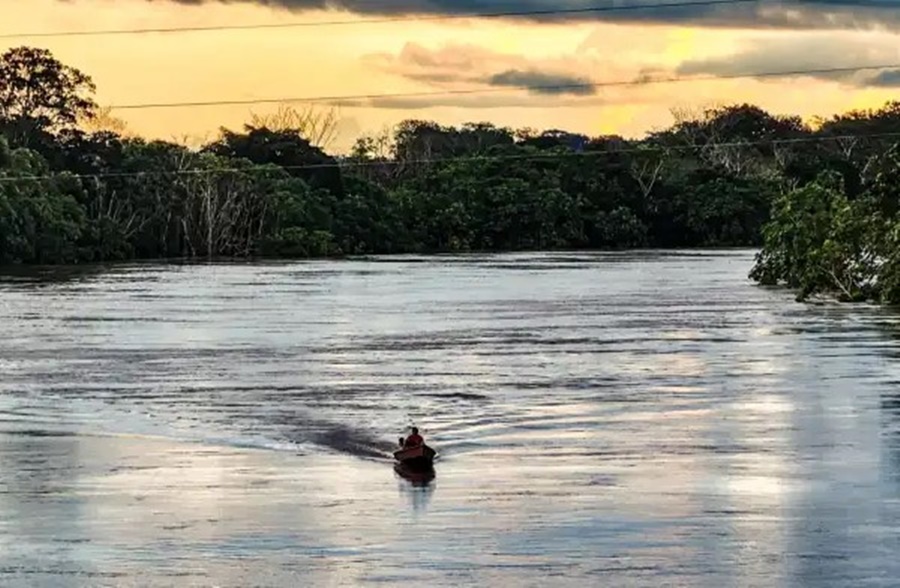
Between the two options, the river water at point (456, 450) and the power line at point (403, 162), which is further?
the power line at point (403, 162)

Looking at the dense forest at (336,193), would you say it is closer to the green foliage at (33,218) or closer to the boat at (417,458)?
the green foliage at (33,218)

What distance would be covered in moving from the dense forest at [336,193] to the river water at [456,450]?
40.8 m

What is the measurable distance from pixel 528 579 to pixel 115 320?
4482 cm

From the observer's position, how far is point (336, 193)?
159 metres

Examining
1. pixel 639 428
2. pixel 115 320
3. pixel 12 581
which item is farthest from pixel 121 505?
pixel 115 320

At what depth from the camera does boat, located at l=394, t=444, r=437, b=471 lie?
24.8 m

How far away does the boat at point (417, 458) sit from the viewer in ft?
81.3

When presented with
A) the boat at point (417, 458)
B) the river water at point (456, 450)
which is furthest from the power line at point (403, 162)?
the boat at point (417, 458)

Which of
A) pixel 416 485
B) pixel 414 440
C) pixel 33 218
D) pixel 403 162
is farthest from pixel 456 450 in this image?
pixel 403 162

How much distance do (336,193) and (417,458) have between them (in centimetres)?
13444

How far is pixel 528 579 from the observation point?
17.6m

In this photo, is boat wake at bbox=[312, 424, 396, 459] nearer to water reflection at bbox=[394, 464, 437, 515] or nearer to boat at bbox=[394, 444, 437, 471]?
water reflection at bbox=[394, 464, 437, 515]

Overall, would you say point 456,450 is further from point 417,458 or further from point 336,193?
point 336,193

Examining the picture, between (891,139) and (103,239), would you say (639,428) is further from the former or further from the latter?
(891,139)
